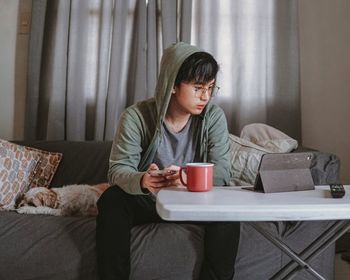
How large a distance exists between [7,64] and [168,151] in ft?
5.35

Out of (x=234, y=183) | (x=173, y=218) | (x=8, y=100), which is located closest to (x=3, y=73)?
(x=8, y=100)

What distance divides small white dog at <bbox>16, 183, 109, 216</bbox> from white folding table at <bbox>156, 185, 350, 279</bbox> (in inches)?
28.7

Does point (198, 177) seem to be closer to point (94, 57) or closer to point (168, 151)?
point (168, 151)

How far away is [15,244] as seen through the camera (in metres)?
1.46

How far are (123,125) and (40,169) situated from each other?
82 cm

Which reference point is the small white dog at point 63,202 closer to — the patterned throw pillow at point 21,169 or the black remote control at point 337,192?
the patterned throw pillow at point 21,169

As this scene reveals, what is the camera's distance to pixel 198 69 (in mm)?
1325

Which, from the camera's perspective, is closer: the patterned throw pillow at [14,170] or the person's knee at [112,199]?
the person's knee at [112,199]

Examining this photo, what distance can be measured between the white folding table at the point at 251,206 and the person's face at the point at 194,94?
14.3 inches

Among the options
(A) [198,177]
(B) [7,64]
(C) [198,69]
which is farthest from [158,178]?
(B) [7,64]

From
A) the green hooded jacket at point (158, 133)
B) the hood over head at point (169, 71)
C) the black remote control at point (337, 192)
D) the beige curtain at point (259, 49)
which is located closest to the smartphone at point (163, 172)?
the green hooded jacket at point (158, 133)

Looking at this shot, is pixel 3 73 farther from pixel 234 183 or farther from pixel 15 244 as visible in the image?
pixel 234 183

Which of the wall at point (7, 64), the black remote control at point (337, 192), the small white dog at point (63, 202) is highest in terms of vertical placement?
the wall at point (7, 64)

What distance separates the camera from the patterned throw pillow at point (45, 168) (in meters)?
2.01
